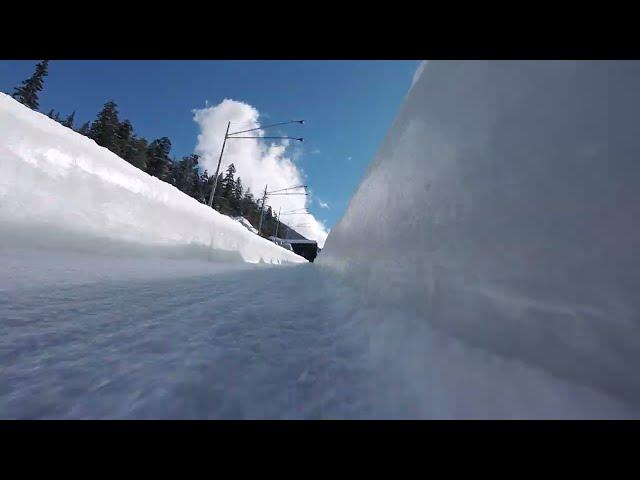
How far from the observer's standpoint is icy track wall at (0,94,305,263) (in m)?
2.46

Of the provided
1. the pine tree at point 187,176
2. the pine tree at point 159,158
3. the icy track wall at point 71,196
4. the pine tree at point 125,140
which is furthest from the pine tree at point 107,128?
the icy track wall at point 71,196

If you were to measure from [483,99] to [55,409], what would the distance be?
1.32 metres

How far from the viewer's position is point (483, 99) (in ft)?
3.09

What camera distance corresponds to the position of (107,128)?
33.1 metres

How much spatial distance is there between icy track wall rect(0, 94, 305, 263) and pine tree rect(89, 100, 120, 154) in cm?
3549

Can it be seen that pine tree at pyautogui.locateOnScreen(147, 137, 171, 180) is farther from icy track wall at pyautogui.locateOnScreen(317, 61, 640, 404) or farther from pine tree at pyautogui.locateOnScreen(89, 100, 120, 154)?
icy track wall at pyautogui.locateOnScreen(317, 61, 640, 404)

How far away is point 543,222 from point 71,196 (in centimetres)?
392

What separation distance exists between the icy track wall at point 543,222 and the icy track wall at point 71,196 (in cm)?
329

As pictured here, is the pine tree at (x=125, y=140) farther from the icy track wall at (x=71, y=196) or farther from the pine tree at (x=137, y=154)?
the icy track wall at (x=71, y=196)

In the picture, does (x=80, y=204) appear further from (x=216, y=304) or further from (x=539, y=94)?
(x=539, y=94)

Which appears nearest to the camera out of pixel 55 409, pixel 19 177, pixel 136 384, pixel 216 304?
pixel 55 409

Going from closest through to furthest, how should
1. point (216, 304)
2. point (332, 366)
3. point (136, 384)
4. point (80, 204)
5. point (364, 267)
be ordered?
point (136, 384)
point (332, 366)
point (216, 304)
point (364, 267)
point (80, 204)

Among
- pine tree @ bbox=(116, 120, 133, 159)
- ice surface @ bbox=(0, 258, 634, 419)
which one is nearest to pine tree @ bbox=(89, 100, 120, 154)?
pine tree @ bbox=(116, 120, 133, 159)
